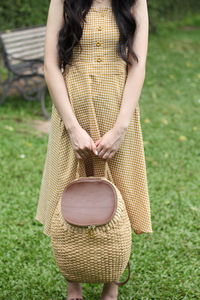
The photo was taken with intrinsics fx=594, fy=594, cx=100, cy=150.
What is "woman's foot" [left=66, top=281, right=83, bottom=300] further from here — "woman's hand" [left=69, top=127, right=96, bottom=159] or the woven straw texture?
"woman's hand" [left=69, top=127, right=96, bottom=159]

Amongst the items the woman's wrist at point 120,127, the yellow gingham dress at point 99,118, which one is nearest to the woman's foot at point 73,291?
the yellow gingham dress at point 99,118

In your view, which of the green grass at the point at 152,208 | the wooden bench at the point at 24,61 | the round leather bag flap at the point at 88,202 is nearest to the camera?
the round leather bag flap at the point at 88,202

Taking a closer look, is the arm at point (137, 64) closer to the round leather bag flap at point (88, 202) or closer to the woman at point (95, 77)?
the woman at point (95, 77)

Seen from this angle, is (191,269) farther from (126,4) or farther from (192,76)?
(192,76)

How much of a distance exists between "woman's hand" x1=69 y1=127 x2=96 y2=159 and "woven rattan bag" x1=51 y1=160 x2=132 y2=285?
125 mm

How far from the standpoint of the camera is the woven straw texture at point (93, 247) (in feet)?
8.70

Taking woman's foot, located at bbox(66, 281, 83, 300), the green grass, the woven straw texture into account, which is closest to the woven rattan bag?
the woven straw texture

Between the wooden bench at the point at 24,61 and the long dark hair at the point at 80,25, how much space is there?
455cm

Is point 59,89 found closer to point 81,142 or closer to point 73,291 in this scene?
point 81,142

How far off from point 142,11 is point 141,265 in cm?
169

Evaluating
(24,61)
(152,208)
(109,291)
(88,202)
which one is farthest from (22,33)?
(88,202)

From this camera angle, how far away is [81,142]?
8.93 ft

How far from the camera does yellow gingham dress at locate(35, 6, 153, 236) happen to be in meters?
2.78

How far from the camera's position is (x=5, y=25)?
10.3m
